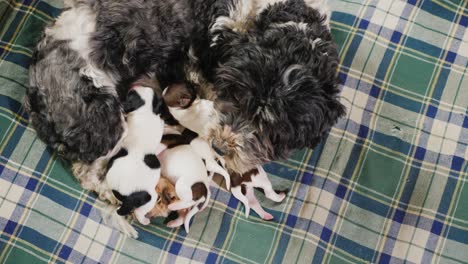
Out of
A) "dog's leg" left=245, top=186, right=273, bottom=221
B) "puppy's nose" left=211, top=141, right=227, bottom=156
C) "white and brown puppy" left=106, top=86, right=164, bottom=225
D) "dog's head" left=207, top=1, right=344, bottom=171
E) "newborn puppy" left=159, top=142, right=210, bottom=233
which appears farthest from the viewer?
"dog's leg" left=245, top=186, right=273, bottom=221

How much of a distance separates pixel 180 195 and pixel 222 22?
95 cm

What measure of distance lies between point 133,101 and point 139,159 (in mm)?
329

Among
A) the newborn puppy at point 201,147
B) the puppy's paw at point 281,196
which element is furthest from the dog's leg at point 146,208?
the puppy's paw at point 281,196

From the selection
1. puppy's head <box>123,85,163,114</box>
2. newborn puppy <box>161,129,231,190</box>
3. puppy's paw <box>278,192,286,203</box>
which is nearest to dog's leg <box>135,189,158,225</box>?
newborn puppy <box>161,129,231,190</box>

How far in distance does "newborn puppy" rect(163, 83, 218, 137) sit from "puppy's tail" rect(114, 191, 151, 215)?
0.44m

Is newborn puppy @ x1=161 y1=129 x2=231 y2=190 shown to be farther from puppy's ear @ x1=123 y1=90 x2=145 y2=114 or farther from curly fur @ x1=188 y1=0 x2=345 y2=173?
puppy's ear @ x1=123 y1=90 x2=145 y2=114

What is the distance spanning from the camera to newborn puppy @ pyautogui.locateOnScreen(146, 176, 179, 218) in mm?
3146

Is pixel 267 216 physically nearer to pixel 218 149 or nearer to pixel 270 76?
pixel 218 149

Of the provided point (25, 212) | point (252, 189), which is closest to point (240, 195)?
point (252, 189)

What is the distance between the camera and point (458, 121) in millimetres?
3508

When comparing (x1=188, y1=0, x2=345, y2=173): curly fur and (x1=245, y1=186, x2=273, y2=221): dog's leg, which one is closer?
(x1=188, y1=0, x2=345, y2=173): curly fur

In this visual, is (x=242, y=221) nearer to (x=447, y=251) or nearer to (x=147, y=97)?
(x=147, y=97)

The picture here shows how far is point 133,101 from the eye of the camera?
121 inches

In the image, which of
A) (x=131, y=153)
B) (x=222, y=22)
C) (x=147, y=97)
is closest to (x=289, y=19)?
(x=222, y=22)
